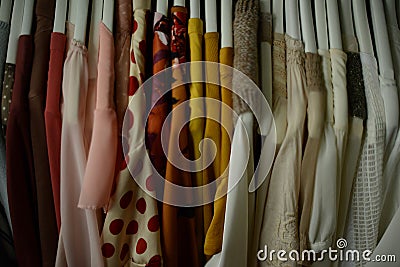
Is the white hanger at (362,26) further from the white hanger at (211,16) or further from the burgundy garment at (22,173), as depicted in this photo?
the burgundy garment at (22,173)

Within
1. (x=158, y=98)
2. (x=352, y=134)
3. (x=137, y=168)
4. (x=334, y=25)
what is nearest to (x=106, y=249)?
(x=137, y=168)

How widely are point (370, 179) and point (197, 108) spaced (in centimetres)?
34

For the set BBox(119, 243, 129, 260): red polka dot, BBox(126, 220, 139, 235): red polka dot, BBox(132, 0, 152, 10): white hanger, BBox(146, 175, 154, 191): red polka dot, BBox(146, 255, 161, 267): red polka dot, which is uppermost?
BBox(132, 0, 152, 10): white hanger

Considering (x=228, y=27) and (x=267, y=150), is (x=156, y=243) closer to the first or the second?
(x=267, y=150)

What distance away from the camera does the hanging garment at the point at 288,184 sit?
0.71 metres

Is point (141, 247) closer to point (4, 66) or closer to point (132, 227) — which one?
point (132, 227)

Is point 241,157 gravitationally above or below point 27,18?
below

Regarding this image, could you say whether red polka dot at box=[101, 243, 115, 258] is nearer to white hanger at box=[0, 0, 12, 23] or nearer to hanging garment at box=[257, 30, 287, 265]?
hanging garment at box=[257, 30, 287, 265]

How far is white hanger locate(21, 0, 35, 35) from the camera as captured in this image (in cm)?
74

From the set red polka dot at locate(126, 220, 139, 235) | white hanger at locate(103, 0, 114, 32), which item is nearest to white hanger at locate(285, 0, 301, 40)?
white hanger at locate(103, 0, 114, 32)

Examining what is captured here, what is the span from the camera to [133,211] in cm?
70

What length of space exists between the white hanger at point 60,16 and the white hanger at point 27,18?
5 centimetres

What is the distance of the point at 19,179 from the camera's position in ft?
2.27

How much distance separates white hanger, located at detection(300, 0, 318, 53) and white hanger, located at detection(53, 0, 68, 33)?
0.45 metres
